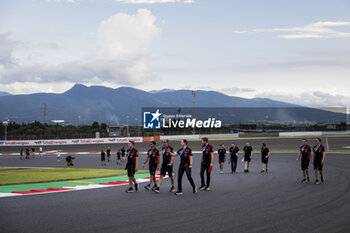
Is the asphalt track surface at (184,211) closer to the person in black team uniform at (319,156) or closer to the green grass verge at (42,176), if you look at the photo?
the person in black team uniform at (319,156)

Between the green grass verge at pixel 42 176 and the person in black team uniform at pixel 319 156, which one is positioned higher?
the person in black team uniform at pixel 319 156

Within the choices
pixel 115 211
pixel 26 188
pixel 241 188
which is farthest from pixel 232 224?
pixel 26 188

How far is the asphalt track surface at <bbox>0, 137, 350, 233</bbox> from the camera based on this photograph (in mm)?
7516

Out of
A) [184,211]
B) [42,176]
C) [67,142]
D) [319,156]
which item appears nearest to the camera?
[184,211]

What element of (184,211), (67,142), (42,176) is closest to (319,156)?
(184,211)

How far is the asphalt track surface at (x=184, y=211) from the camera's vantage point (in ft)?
24.7

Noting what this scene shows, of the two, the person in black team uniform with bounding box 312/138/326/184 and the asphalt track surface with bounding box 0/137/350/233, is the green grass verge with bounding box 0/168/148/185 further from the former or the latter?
the person in black team uniform with bounding box 312/138/326/184

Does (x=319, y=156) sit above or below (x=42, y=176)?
above

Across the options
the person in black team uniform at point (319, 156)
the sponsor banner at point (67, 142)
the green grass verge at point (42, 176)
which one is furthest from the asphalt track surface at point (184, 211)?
the sponsor banner at point (67, 142)

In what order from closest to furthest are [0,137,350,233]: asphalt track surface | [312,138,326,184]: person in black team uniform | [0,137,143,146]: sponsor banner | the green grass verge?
[0,137,350,233]: asphalt track surface
[312,138,326,184]: person in black team uniform
the green grass verge
[0,137,143,146]: sponsor banner

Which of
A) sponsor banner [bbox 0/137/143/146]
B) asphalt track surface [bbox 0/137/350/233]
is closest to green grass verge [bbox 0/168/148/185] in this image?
asphalt track surface [bbox 0/137/350/233]

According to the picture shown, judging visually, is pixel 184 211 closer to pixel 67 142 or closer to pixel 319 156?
pixel 319 156

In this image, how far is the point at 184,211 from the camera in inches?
357

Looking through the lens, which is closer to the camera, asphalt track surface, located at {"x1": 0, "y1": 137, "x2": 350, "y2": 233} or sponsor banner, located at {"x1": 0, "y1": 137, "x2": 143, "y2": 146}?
asphalt track surface, located at {"x1": 0, "y1": 137, "x2": 350, "y2": 233}
